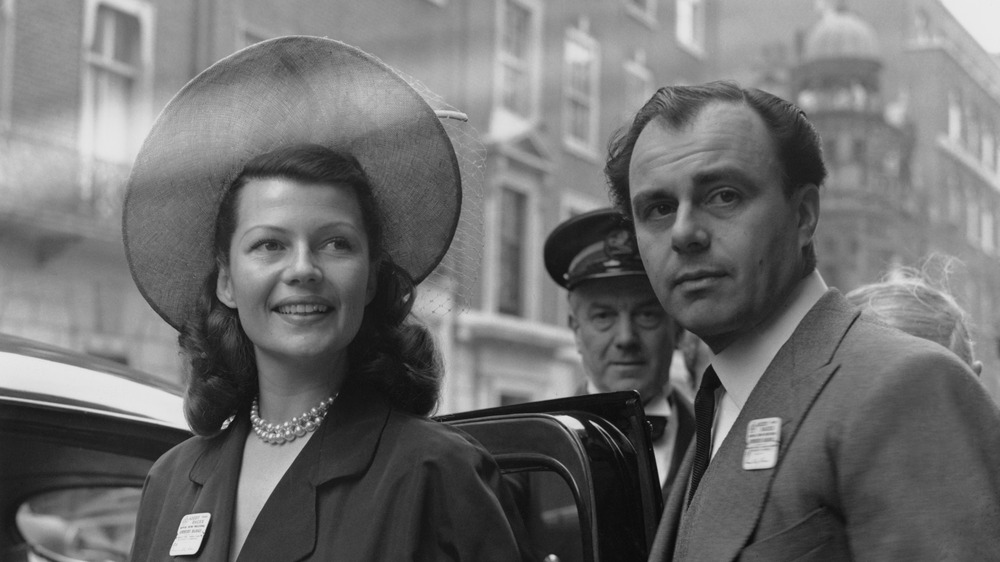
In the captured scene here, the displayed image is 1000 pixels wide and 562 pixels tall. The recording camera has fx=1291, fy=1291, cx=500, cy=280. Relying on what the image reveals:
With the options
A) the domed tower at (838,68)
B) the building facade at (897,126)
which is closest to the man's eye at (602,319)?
the building facade at (897,126)

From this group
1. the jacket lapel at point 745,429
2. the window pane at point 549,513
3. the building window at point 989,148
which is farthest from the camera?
the building window at point 989,148

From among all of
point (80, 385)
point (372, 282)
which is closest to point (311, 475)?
point (372, 282)

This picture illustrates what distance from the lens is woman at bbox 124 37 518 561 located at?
6.43 feet

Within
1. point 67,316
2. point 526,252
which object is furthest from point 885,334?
point 526,252

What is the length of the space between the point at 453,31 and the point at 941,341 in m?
15.8

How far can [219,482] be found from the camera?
83.6 inches

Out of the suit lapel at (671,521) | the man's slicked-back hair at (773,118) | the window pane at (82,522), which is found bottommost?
the window pane at (82,522)

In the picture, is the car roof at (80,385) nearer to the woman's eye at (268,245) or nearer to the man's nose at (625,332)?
the woman's eye at (268,245)

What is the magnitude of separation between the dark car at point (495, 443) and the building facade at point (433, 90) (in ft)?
1.04

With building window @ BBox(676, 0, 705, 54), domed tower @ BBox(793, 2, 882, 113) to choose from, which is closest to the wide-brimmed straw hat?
building window @ BBox(676, 0, 705, 54)

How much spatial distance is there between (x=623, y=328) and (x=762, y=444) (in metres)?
1.54

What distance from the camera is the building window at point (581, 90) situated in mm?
21141

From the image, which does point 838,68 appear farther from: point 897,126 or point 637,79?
point 637,79

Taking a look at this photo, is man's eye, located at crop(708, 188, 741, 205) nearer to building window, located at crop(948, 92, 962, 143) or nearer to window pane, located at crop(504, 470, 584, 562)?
window pane, located at crop(504, 470, 584, 562)
